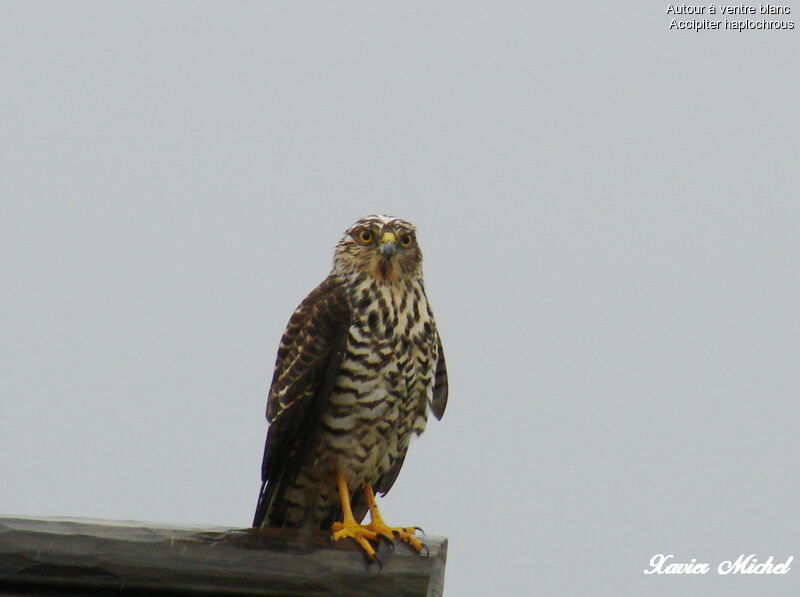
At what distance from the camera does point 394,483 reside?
15.6ft

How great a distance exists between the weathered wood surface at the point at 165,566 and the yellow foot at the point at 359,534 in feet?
0.40

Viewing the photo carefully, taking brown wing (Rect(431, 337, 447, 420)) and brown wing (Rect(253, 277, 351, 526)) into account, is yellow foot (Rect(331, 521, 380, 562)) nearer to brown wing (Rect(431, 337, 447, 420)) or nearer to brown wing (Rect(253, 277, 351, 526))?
brown wing (Rect(253, 277, 351, 526))

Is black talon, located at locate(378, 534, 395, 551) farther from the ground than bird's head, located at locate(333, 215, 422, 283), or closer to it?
closer to it

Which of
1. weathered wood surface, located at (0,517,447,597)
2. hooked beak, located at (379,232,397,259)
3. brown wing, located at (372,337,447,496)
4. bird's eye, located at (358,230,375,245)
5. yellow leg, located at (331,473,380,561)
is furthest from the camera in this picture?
brown wing, located at (372,337,447,496)

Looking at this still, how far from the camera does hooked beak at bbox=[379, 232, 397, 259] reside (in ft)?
14.5

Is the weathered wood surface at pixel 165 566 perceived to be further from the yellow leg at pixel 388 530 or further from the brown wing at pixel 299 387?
the brown wing at pixel 299 387

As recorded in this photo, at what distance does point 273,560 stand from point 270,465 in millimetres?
1069

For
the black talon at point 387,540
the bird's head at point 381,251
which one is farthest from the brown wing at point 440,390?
the black talon at point 387,540

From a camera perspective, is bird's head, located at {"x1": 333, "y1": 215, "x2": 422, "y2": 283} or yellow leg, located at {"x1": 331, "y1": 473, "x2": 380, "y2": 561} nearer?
yellow leg, located at {"x1": 331, "y1": 473, "x2": 380, "y2": 561}

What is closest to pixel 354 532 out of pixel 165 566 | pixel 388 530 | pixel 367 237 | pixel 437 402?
pixel 388 530

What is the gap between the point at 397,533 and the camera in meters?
3.70

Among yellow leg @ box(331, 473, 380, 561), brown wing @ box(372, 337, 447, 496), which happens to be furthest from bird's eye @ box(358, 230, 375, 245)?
yellow leg @ box(331, 473, 380, 561)

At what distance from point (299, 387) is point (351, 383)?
20 cm

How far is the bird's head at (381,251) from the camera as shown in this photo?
14.8 feet
